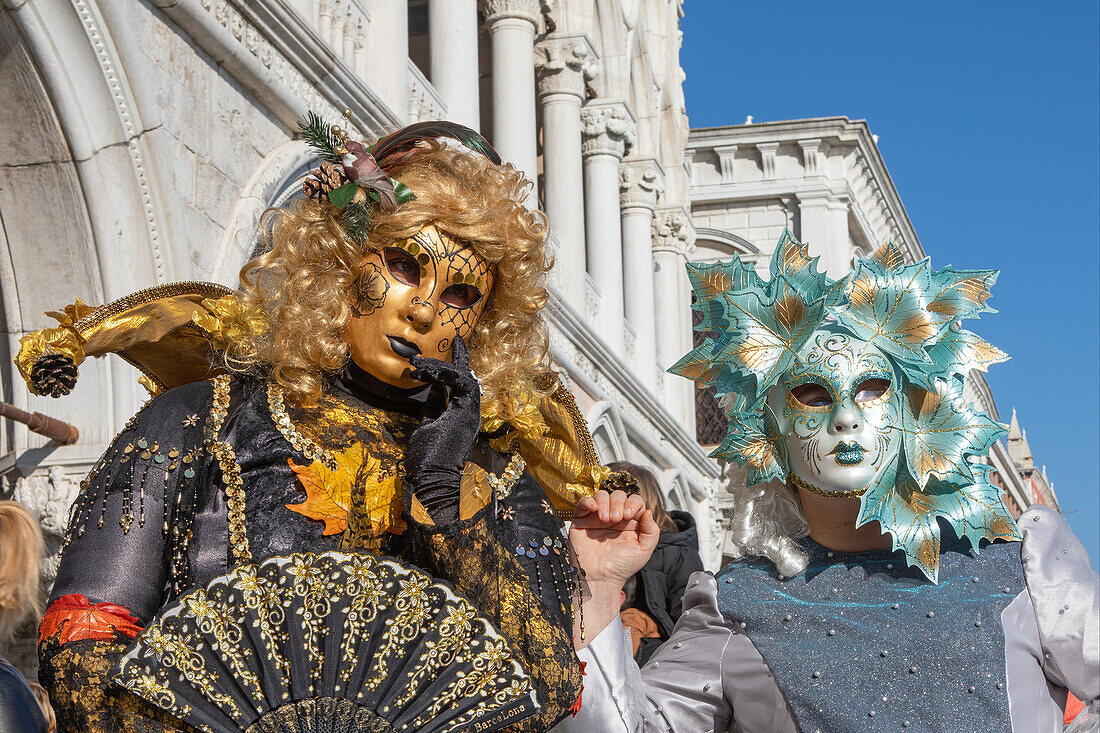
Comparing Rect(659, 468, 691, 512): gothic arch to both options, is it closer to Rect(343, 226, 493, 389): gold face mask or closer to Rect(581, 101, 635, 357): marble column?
Rect(581, 101, 635, 357): marble column

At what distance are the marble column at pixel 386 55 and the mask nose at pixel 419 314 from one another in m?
5.71

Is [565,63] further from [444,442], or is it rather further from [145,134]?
[444,442]

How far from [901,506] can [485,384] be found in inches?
33.3

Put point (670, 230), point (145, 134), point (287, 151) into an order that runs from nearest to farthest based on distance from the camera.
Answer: point (145, 134) < point (287, 151) < point (670, 230)

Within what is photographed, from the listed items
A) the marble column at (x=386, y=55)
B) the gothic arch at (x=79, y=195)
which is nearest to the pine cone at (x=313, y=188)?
the gothic arch at (x=79, y=195)

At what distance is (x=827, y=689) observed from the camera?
268 centimetres

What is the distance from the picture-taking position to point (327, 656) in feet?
6.77

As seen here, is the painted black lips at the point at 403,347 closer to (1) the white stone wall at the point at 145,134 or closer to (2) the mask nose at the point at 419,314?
(2) the mask nose at the point at 419,314

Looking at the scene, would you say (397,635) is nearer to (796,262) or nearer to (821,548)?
(821,548)

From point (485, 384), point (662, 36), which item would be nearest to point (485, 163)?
point (485, 384)

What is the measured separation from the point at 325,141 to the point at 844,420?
113 cm

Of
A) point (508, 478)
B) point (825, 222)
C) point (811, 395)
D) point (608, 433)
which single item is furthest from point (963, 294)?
point (825, 222)

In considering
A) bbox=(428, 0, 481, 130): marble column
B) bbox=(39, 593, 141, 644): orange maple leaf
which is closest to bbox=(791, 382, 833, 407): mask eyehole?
bbox=(39, 593, 141, 644): orange maple leaf

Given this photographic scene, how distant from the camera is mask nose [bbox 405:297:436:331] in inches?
97.5
